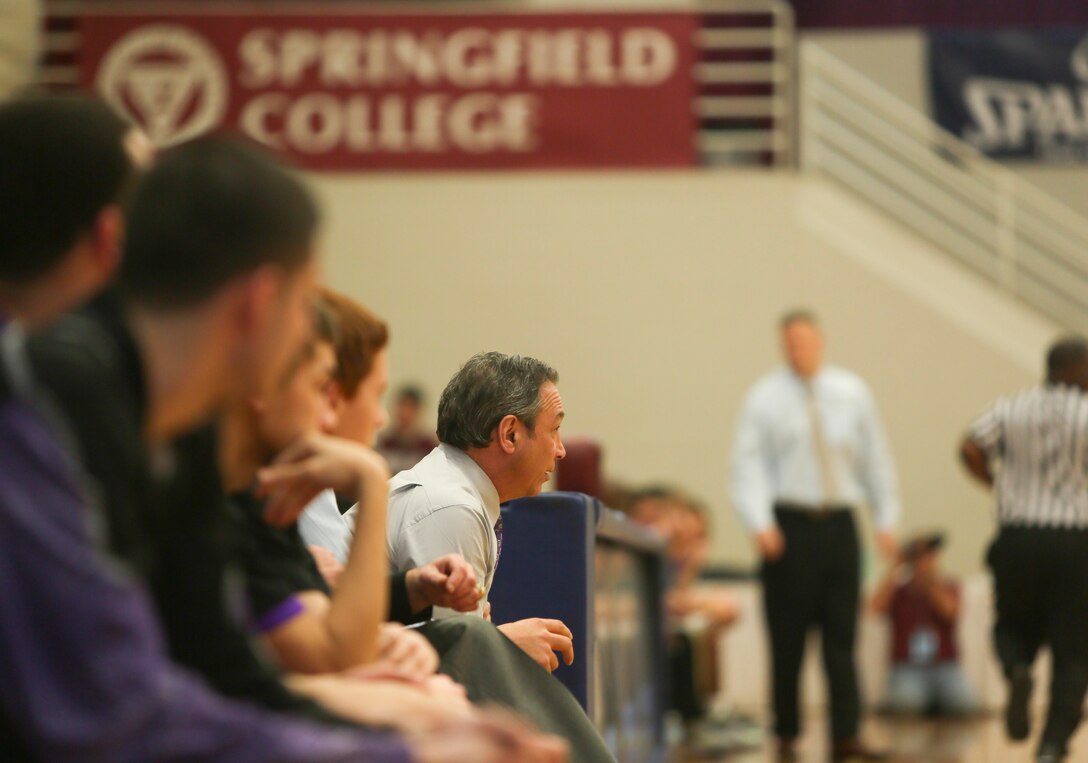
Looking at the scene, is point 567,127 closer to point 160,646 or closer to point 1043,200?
point 1043,200

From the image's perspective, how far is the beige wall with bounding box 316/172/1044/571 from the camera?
8250mm

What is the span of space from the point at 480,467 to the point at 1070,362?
3.07 meters

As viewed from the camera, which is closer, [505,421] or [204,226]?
[204,226]

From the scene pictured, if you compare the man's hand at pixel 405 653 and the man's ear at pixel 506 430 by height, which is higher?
the man's ear at pixel 506 430

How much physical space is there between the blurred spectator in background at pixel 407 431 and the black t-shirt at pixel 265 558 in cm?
580

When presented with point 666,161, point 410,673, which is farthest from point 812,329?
point 410,673

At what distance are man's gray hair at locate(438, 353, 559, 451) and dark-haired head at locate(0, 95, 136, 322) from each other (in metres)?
1.29

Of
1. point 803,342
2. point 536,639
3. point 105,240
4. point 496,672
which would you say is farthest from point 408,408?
point 105,240

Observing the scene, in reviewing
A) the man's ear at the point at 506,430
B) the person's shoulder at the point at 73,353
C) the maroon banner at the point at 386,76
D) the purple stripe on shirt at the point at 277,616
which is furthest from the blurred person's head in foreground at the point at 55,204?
the maroon banner at the point at 386,76

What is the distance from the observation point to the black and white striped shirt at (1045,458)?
196 inches

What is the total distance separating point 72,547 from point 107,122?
0.42 m

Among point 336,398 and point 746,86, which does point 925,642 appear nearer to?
point 746,86

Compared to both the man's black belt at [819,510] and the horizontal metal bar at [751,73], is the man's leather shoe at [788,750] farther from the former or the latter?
the horizontal metal bar at [751,73]

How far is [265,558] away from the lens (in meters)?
1.58
